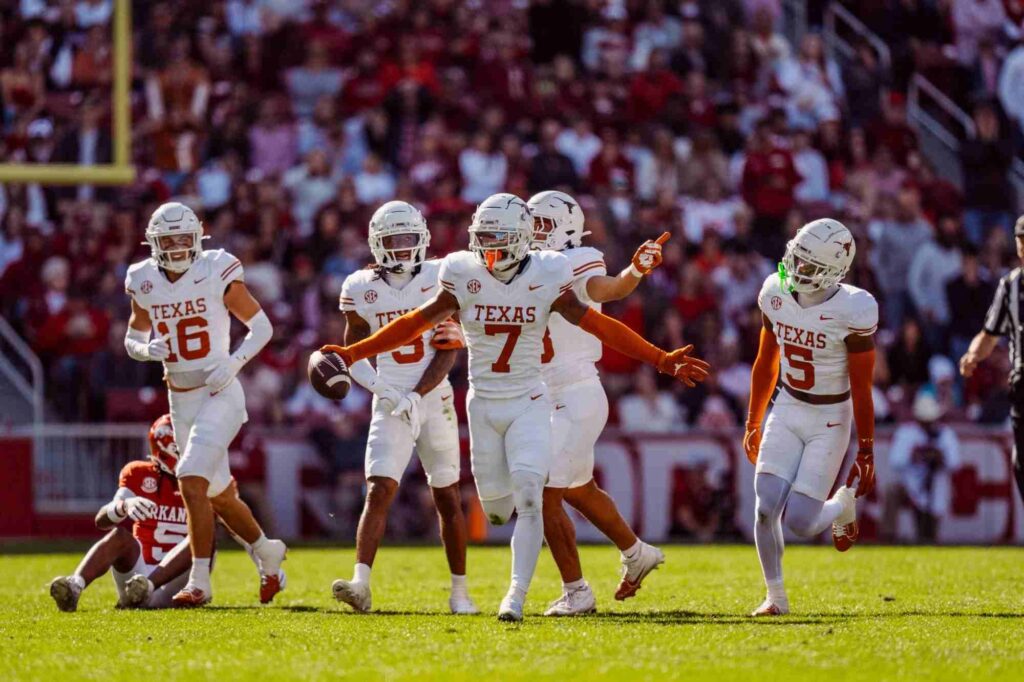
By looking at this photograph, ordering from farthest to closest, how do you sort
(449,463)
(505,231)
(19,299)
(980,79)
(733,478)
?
(980,79)
(19,299)
(733,478)
(449,463)
(505,231)

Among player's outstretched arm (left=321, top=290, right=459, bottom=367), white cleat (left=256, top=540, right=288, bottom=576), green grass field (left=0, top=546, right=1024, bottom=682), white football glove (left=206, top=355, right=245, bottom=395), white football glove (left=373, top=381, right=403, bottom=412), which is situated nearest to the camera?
green grass field (left=0, top=546, right=1024, bottom=682)

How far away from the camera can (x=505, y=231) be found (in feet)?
25.6

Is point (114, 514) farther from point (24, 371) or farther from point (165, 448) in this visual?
point (24, 371)

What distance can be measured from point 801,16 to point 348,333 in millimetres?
12241

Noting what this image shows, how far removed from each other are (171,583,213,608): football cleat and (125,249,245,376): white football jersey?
1.03m

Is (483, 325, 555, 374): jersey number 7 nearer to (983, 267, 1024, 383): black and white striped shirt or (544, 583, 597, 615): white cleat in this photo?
(544, 583, 597, 615): white cleat

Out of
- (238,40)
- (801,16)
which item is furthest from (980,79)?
(238,40)

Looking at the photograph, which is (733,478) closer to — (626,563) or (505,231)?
(626,563)

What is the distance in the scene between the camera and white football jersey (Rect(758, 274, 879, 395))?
26.3 feet

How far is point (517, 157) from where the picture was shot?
1755cm

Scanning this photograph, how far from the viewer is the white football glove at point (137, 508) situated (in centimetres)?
859

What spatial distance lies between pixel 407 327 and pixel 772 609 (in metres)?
2.12

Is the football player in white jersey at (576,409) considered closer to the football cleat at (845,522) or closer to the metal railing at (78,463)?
the football cleat at (845,522)

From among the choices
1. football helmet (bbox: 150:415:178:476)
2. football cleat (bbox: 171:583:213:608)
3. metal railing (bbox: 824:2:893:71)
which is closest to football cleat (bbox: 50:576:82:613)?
football cleat (bbox: 171:583:213:608)
